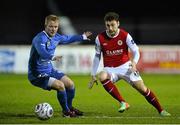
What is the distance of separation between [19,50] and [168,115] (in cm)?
1438

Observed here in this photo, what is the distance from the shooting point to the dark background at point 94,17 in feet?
94.2

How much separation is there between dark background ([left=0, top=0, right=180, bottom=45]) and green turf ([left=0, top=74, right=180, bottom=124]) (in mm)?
6326

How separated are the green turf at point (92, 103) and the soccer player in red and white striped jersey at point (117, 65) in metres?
0.43

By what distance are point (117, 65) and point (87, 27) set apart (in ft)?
58.9

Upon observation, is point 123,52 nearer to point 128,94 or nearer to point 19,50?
point 128,94

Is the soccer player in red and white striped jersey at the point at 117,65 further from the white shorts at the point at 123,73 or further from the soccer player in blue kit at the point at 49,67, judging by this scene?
the soccer player in blue kit at the point at 49,67

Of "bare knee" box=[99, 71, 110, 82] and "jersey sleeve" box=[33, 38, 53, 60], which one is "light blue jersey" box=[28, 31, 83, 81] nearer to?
"jersey sleeve" box=[33, 38, 53, 60]

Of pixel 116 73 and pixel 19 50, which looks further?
pixel 19 50

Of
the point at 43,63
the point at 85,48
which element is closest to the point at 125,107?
the point at 43,63

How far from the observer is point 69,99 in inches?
473

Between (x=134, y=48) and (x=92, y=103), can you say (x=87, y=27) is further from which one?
(x=134, y=48)

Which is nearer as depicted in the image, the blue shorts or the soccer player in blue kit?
the soccer player in blue kit

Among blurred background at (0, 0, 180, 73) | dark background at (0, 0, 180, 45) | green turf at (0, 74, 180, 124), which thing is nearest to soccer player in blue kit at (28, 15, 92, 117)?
green turf at (0, 74, 180, 124)

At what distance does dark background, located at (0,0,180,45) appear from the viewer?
2872 cm
